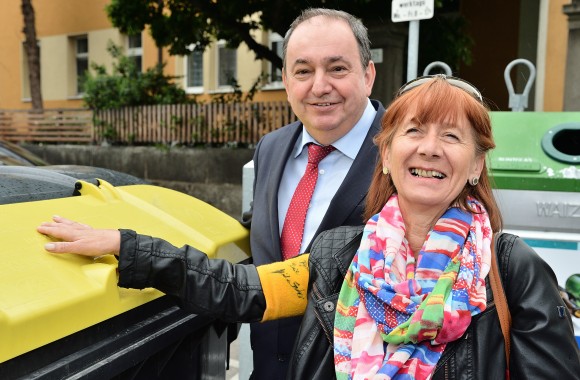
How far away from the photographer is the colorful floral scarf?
113 centimetres

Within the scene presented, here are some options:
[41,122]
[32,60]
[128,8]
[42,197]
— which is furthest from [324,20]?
[32,60]

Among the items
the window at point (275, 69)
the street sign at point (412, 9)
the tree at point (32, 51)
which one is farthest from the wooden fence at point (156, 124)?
the street sign at point (412, 9)

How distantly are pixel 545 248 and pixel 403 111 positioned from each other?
1231 mm

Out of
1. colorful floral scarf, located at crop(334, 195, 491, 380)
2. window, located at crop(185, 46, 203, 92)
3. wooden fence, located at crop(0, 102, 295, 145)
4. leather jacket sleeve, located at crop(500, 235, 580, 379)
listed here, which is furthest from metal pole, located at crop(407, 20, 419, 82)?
window, located at crop(185, 46, 203, 92)

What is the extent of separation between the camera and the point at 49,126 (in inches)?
412

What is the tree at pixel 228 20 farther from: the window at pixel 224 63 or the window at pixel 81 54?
the window at pixel 81 54

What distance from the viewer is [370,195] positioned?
1.46m

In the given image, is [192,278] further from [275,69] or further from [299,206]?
[275,69]

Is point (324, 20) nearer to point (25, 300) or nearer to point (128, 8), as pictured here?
point (25, 300)

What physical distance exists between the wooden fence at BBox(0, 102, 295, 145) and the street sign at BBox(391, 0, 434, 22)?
4.61 metres

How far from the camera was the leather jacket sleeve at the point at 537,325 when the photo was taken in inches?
44.3

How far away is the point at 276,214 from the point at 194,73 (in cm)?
1158

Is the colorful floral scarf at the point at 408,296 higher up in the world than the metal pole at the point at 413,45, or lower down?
lower down

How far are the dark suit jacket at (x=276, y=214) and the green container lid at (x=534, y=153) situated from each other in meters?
0.77
